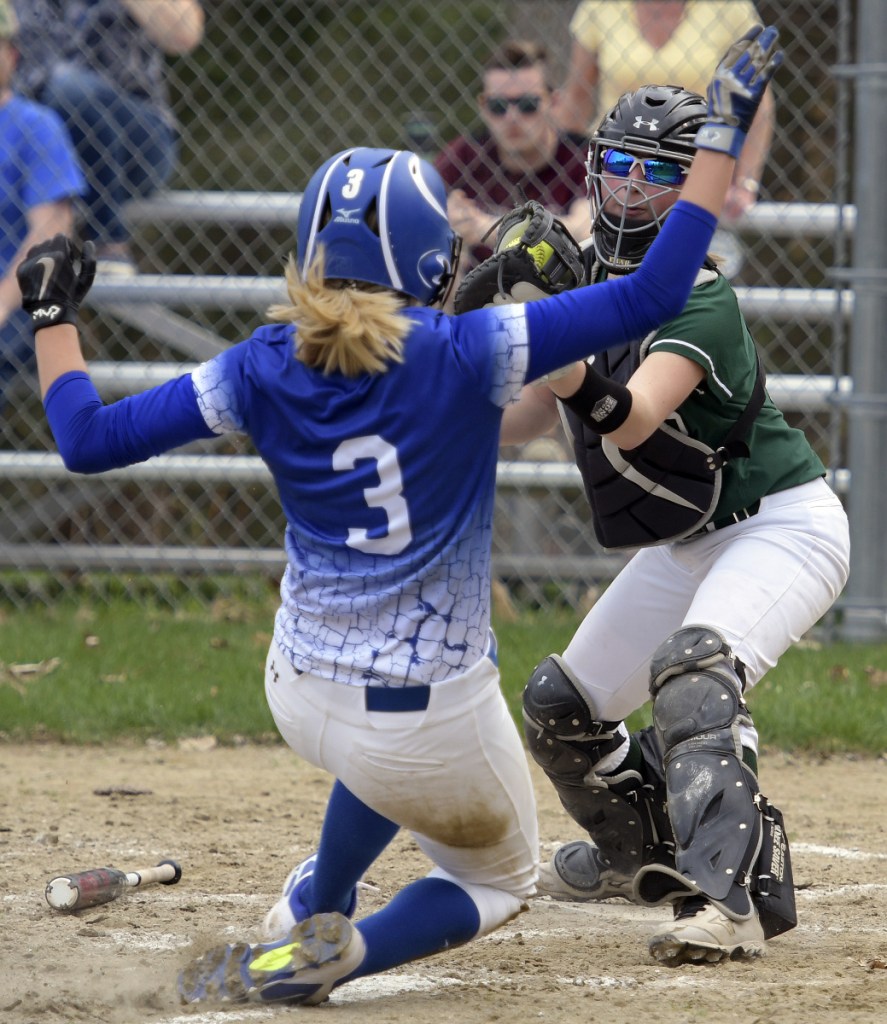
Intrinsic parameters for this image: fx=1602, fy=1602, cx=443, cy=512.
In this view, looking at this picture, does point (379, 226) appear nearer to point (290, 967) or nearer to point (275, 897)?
point (290, 967)

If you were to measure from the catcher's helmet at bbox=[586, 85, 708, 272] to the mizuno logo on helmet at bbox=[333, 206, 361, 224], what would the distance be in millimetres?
919

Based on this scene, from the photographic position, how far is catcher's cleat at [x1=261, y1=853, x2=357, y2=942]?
3.05 m

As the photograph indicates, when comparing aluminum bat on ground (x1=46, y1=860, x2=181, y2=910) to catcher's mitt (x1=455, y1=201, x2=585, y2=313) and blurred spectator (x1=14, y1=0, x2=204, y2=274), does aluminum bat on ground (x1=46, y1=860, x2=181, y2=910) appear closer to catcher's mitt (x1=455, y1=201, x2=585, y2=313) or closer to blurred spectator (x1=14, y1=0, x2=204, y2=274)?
catcher's mitt (x1=455, y1=201, x2=585, y2=313)

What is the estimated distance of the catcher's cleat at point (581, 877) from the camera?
386 centimetres

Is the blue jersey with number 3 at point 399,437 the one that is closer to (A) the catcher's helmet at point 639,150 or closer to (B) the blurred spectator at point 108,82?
(A) the catcher's helmet at point 639,150

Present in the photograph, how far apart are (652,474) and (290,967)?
132 centimetres

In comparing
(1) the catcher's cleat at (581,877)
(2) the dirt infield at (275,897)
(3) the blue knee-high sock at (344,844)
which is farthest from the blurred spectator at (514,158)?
(3) the blue knee-high sock at (344,844)

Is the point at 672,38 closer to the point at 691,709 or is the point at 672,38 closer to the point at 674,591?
the point at 674,591

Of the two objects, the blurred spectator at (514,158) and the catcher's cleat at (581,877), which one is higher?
the blurred spectator at (514,158)

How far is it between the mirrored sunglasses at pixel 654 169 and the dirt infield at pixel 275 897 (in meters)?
1.65

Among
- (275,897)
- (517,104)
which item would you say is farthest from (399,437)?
(517,104)

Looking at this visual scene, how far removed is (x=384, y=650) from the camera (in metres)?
2.75

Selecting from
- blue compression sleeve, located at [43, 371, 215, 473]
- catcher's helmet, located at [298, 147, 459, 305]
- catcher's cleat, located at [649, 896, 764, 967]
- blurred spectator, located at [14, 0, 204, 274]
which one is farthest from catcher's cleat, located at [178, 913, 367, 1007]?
blurred spectator, located at [14, 0, 204, 274]

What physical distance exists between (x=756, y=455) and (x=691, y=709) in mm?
671
